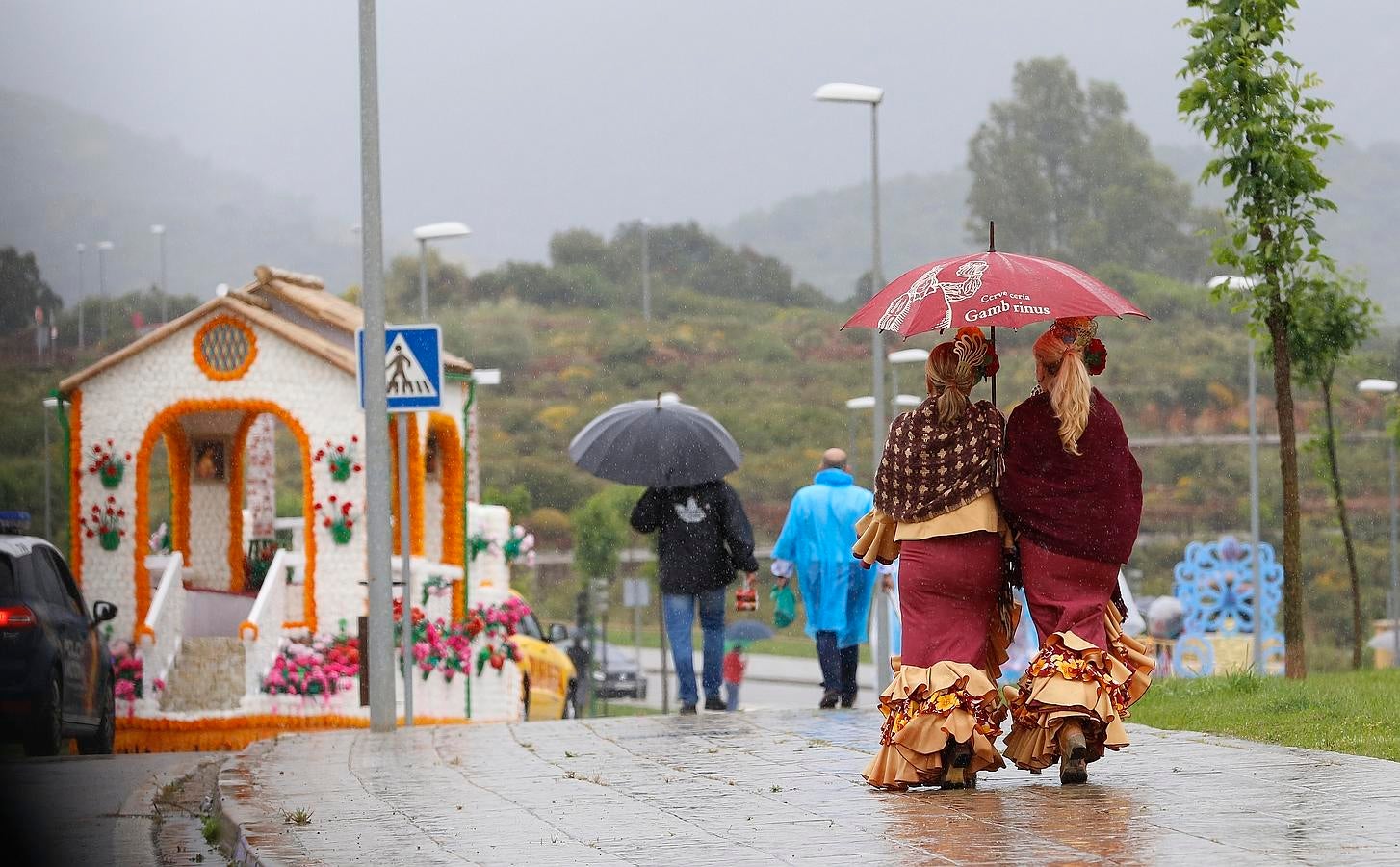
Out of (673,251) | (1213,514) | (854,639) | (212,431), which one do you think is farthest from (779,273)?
(854,639)

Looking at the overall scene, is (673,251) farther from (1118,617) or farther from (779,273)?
(1118,617)

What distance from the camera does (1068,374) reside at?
849cm

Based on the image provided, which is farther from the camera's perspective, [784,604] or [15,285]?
[784,604]

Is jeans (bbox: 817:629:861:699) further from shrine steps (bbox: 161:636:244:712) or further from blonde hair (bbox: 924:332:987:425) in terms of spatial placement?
shrine steps (bbox: 161:636:244:712)

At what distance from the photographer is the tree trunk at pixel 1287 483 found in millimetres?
15281

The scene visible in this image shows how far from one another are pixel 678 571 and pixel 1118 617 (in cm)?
494

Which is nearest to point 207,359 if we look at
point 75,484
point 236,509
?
point 75,484

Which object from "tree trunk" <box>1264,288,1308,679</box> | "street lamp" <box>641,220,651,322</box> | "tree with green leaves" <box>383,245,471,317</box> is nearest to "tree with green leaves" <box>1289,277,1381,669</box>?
"tree trunk" <box>1264,288,1308,679</box>

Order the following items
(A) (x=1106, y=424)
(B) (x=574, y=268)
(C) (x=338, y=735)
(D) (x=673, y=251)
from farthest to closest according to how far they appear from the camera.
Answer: (D) (x=673, y=251) → (B) (x=574, y=268) → (C) (x=338, y=735) → (A) (x=1106, y=424)

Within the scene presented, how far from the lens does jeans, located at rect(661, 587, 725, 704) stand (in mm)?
13312

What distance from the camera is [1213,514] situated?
293ft

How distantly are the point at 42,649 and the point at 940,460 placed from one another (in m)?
7.35

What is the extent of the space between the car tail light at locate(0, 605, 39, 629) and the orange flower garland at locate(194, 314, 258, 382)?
824cm

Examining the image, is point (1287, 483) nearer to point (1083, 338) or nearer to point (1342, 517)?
point (1083, 338)
